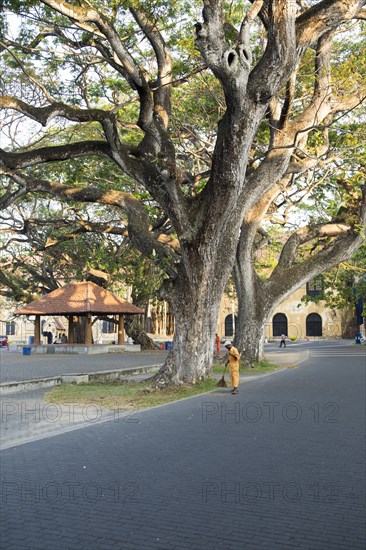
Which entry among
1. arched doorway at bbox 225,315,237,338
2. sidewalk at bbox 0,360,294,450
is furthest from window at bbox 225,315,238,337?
sidewalk at bbox 0,360,294,450

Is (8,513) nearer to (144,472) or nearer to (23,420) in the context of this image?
(144,472)

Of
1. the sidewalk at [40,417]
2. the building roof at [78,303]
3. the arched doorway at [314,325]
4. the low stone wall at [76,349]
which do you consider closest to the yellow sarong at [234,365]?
the sidewalk at [40,417]

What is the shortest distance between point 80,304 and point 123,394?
21.8m

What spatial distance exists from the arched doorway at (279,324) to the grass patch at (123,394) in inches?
2342

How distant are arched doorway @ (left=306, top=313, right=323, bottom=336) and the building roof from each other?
39.7 m

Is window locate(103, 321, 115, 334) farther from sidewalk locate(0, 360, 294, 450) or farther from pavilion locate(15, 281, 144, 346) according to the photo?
sidewalk locate(0, 360, 294, 450)

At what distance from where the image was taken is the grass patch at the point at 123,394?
40.3 ft

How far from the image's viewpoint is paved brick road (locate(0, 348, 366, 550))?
14.7 ft

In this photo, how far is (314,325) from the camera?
237 feet

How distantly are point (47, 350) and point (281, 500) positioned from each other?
31561mm

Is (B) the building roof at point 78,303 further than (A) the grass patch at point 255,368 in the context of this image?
Yes

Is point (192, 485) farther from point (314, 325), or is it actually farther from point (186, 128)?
point (314, 325)

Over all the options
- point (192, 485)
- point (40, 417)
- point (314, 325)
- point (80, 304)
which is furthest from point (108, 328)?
point (192, 485)

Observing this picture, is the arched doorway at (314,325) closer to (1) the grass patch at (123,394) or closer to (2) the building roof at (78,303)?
(2) the building roof at (78,303)
